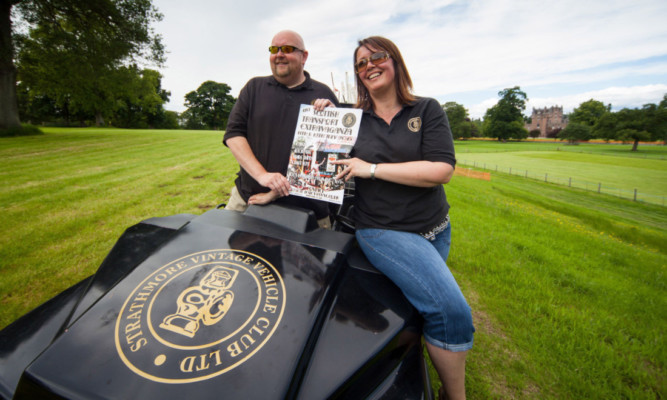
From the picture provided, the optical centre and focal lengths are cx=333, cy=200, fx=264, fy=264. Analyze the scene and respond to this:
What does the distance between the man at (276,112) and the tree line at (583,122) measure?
67.1 meters

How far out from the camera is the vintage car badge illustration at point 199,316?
80cm

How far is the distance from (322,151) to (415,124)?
565mm

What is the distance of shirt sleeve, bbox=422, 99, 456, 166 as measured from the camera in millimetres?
1453

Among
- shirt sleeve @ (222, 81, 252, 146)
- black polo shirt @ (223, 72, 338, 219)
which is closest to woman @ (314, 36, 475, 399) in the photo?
black polo shirt @ (223, 72, 338, 219)

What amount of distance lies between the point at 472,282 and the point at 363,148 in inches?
77.1

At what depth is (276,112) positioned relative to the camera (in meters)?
2.00

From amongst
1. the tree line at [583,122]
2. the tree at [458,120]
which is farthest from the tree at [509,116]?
the tree at [458,120]

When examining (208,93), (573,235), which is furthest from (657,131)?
(208,93)

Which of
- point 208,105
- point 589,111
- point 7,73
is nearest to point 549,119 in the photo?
point 589,111

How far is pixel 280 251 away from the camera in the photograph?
1.21 metres

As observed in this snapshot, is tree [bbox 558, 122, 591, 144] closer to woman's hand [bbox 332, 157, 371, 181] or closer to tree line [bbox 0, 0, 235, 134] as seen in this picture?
tree line [bbox 0, 0, 235, 134]

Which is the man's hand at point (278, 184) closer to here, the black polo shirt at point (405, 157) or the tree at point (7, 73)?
the black polo shirt at point (405, 157)

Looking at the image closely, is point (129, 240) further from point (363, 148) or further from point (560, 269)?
point (560, 269)

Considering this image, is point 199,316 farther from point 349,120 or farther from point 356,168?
point 349,120
